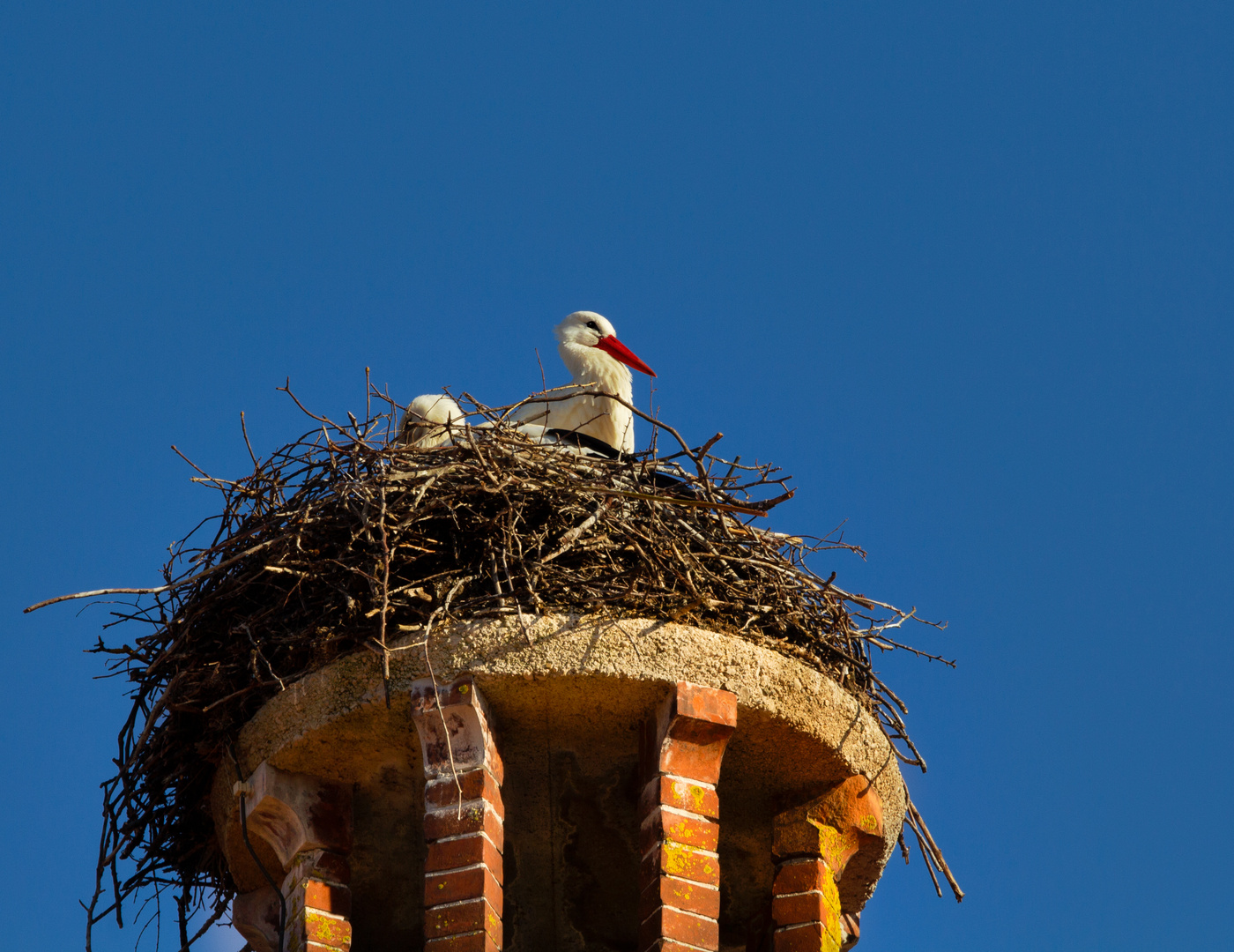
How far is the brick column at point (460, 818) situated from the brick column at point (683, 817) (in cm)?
53

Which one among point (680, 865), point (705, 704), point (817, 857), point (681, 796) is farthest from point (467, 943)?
point (817, 857)

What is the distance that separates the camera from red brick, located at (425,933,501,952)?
6172 millimetres

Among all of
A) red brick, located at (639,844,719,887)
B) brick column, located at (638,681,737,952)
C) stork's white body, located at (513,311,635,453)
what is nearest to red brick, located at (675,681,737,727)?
brick column, located at (638,681,737,952)

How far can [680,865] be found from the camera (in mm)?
6418

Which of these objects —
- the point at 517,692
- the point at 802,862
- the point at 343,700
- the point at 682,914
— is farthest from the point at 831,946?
the point at 343,700

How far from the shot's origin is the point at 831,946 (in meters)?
6.94

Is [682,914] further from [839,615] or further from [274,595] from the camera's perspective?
[274,595]

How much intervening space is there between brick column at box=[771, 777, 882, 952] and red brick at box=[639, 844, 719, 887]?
0.61 m

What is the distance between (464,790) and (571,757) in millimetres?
647

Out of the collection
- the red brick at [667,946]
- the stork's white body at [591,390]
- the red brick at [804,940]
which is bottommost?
the red brick at [667,946]

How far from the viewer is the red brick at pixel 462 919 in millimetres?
6211

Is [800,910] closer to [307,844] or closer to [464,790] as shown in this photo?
[464,790]

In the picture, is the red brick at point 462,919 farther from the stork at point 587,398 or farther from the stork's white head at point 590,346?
the stork's white head at point 590,346

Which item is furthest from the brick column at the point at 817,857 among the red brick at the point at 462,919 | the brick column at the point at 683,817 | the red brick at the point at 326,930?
the red brick at the point at 326,930
